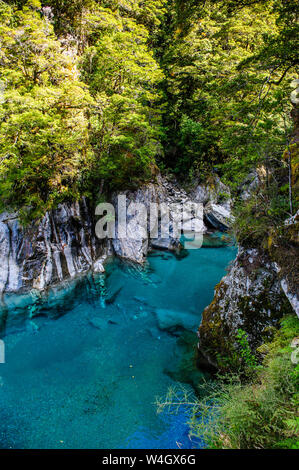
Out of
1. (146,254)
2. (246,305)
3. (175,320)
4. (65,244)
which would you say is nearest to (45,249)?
(65,244)

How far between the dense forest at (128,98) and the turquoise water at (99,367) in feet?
14.6

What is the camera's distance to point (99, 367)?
280 inches

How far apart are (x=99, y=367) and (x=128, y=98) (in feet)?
36.8

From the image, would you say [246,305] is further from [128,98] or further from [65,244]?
[128,98]

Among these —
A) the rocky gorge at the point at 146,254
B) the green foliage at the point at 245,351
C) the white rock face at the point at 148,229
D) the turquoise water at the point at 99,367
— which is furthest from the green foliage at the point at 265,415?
the white rock face at the point at 148,229

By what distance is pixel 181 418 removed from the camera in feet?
18.2

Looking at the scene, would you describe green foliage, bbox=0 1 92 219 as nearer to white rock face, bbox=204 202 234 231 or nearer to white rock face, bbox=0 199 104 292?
white rock face, bbox=0 199 104 292

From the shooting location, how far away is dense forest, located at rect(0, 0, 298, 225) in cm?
661

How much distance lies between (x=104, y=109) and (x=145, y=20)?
13.4 meters

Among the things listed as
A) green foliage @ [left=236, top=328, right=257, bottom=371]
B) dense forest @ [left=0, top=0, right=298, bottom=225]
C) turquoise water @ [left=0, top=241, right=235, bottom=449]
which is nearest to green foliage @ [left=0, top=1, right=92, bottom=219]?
dense forest @ [left=0, top=0, right=298, bottom=225]

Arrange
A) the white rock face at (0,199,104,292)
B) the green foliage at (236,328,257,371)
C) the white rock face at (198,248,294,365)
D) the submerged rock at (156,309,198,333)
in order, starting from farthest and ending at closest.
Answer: the white rock face at (0,199,104,292) → the submerged rock at (156,309,198,333) → the white rock face at (198,248,294,365) → the green foliage at (236,328,257,371)

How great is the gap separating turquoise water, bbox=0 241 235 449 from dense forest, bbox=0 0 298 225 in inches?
175

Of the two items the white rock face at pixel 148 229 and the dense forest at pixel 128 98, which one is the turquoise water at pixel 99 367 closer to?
the white rock face at pixel 148 229
